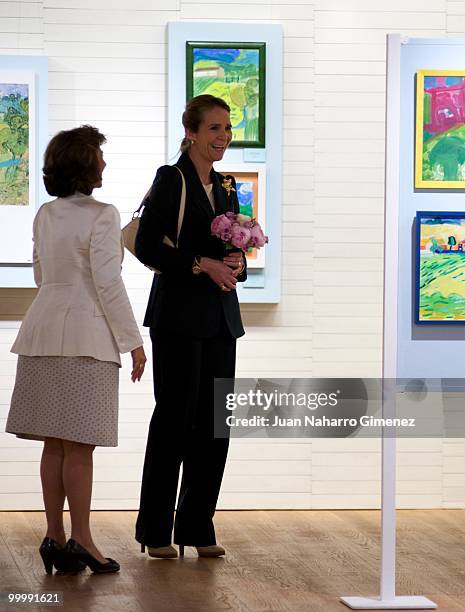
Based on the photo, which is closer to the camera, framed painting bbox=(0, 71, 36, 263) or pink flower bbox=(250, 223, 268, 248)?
pink flower bbox=(250, 223, 268, 248)

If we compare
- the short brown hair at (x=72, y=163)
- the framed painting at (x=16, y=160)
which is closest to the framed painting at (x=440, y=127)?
the short brown hair at (x=72, y=163)

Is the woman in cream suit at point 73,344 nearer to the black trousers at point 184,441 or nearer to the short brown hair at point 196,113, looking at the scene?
the black trousers at point 184,441

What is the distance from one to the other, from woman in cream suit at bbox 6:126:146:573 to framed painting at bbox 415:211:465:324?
1.02 m

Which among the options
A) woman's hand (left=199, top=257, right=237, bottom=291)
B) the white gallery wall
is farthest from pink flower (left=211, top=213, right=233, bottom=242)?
the white gallery wall

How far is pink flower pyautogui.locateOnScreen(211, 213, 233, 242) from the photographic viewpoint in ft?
13.9

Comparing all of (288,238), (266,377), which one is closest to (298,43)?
(288,238)

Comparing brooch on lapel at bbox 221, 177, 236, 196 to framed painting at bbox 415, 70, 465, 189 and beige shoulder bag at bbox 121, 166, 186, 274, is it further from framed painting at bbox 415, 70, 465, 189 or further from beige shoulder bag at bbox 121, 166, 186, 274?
framed painting at bbox 415, 70, 465, 189

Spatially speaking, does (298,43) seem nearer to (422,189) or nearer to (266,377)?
(266,377)

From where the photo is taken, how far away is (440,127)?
11.7ft

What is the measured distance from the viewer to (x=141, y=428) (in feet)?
18.5

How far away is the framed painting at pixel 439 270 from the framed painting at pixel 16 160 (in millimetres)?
2412

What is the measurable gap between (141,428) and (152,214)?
1.60 meters

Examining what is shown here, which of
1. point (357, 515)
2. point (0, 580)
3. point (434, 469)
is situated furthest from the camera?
point (357, 515)

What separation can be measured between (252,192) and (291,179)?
0.22 meters
